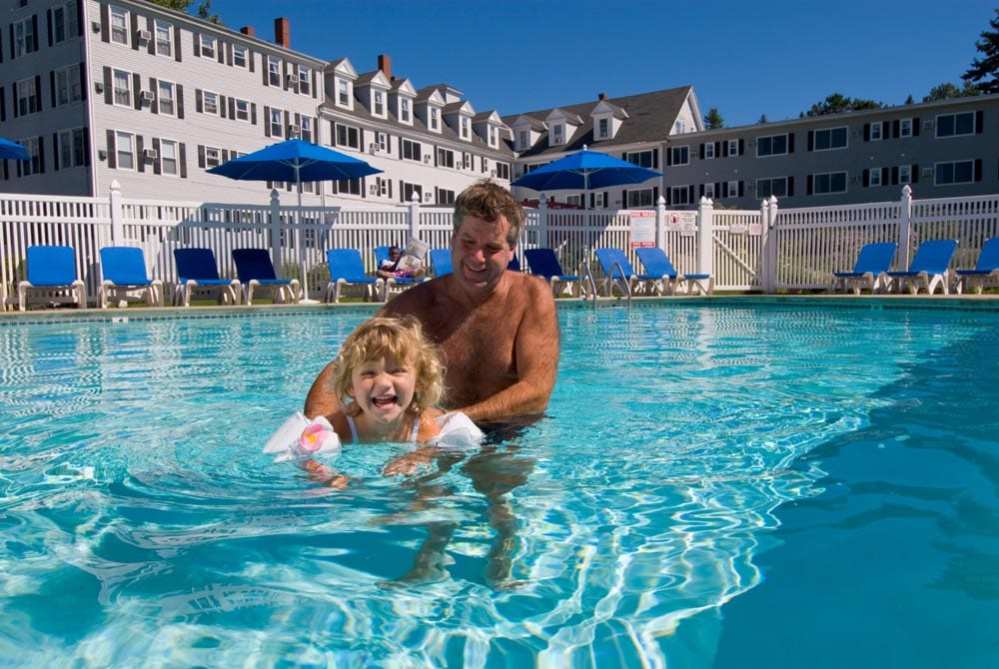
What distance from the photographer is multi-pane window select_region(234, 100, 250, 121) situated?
104 feet

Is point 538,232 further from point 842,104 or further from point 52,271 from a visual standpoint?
point 842,104

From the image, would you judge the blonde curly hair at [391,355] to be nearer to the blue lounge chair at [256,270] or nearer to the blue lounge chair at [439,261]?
the blue lounge chair at [256,270]

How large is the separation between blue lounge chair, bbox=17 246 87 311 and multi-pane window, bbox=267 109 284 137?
21.9 metres

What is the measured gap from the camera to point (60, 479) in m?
3.04

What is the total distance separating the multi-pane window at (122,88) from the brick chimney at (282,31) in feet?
27.5

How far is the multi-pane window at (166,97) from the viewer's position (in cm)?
2859

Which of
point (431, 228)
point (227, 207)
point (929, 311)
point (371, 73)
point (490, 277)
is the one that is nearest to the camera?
point (490, 277)

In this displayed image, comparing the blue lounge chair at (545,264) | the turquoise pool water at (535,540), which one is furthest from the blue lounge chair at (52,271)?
the turquoise pool water at (535,540)

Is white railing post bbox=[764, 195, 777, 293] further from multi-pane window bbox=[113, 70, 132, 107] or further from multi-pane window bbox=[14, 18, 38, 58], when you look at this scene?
multi-pane window bbox=[14, 18, 38, 58]

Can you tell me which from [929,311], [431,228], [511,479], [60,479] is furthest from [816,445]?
[431,228]

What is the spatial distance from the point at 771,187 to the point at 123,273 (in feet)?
107

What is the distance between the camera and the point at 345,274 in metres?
14.2

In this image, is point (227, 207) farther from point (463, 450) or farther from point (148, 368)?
point (463, 450)

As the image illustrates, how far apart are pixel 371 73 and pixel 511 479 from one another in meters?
37.5
